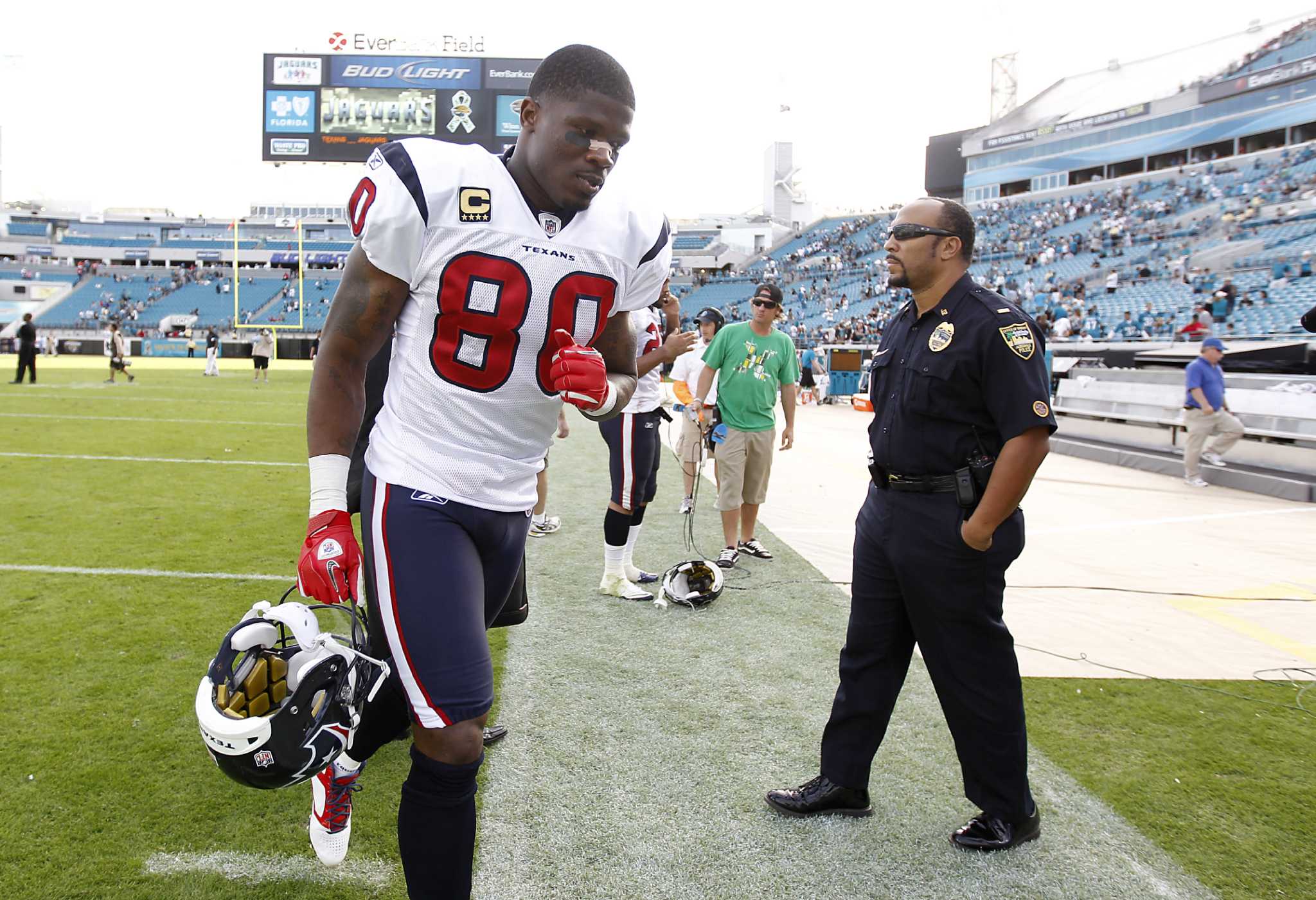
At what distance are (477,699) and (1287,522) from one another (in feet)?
30.3

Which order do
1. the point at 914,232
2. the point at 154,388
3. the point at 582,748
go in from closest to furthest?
the point at 914,232 < the point at 582,748 < the point at 154,388

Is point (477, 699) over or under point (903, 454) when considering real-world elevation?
under

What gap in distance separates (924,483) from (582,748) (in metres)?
1.66

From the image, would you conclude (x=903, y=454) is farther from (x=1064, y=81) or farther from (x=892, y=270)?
(x=1064, y=81)

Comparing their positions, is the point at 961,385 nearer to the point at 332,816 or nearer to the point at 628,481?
the point at 332,816

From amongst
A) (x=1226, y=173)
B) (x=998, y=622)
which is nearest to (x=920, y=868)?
(x=998, y=622)

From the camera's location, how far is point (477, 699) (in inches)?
78.8

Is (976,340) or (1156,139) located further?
(1156,139)

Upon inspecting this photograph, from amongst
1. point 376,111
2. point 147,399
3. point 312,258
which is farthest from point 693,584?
point 312,258

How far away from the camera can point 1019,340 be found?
8.63ft

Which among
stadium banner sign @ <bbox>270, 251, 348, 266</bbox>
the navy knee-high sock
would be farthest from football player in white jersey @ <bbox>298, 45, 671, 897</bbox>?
stadium banner sign @ <bbox>270, 251, 348, 266</bbox>

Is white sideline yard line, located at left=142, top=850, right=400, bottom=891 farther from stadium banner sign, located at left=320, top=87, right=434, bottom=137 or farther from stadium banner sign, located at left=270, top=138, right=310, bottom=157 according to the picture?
stadium banner sign, located at left=270, top=138, right=310, bottom=157

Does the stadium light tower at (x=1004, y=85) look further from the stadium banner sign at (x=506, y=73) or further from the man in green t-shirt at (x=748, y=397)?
the man in green t-shirt at (x=748, y=397)

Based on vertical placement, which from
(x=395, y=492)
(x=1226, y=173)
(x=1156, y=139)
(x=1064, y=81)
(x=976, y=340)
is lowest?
(x=395, y=492)
